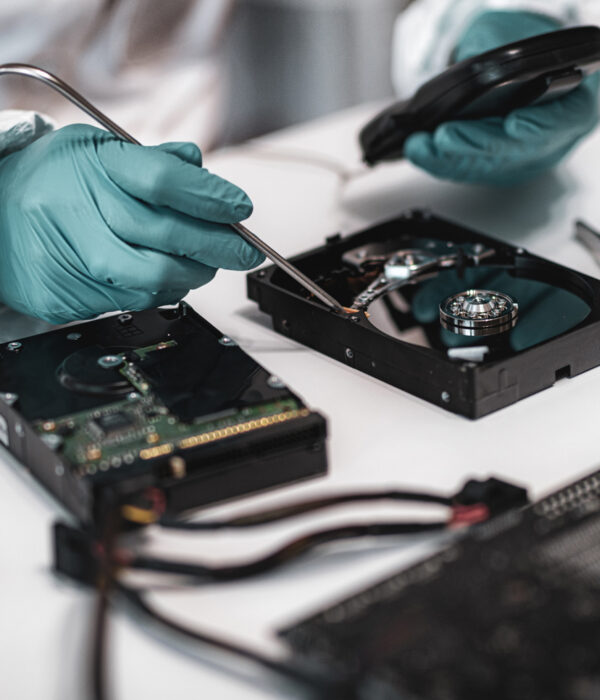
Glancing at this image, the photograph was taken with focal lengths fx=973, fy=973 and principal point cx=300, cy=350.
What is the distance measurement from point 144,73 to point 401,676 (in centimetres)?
151

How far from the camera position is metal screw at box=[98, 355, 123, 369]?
2.88 ft

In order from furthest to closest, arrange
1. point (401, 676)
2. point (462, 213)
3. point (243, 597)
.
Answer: point (462, 213) < point (243, 597) < point (401, 676)

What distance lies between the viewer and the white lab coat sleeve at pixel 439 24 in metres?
1.51

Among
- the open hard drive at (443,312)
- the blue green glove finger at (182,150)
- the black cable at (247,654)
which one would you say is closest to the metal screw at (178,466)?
the black cable at (247,654)

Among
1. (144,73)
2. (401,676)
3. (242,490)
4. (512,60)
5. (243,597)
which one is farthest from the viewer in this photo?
(144,73)

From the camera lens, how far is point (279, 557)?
27.0 inches

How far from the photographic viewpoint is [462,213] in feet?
4.60

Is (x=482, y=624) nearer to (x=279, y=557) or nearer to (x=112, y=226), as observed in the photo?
(x=279, y=557)

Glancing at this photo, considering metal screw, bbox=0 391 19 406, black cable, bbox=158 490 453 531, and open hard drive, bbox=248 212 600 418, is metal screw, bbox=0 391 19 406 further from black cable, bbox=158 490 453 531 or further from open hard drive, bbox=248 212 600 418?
open hard drive, bbox=248 212 600 418

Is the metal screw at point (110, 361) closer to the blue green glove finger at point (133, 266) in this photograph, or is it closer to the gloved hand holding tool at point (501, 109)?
the blue green glove finger at point (133, 266)

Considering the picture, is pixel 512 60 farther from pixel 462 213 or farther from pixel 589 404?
pixel 589 404

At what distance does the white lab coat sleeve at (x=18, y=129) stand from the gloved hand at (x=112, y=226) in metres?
0.08

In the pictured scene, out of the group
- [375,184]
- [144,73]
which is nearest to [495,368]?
[375,184]

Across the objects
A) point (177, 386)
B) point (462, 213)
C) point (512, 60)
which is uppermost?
point (512, 60)
